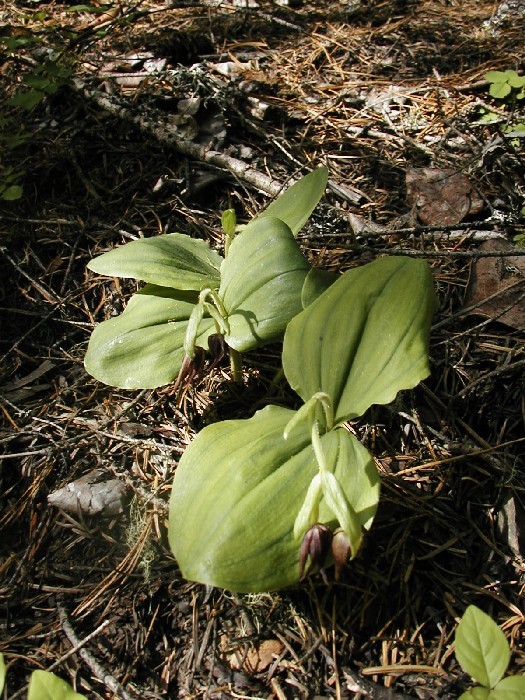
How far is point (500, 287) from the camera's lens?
2240 millimetres

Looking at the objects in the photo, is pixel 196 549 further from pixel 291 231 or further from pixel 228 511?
pixel 291 231

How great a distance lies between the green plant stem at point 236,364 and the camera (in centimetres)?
219

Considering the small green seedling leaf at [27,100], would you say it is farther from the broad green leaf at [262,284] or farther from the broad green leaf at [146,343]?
the broad green leaf at [262,284]

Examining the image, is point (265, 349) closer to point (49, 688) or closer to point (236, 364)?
point (236, 364)

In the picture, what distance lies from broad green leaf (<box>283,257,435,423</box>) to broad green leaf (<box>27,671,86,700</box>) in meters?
0.92

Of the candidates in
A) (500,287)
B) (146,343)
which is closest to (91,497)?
(146,343)

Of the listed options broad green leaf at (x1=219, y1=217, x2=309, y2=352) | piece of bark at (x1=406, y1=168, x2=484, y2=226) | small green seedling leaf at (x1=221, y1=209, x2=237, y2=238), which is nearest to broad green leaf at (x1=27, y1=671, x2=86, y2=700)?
broad green leaf at (x1=219, y1=217, x2=309, y2=352)

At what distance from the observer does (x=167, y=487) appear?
2014 millimetres

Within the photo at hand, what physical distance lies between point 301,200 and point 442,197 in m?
0.76

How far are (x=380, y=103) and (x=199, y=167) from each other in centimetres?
103

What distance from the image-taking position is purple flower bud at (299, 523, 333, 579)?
4.62ft

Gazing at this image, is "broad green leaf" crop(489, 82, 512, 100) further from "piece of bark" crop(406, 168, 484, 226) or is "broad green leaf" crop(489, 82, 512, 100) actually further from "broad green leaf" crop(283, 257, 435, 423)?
"broad green leaf" crop(283, 257, 435, 423)

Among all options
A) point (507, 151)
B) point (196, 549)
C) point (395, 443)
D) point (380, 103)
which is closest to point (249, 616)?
point (196, 549)

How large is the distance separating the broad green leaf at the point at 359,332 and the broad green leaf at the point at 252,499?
0.14 m
